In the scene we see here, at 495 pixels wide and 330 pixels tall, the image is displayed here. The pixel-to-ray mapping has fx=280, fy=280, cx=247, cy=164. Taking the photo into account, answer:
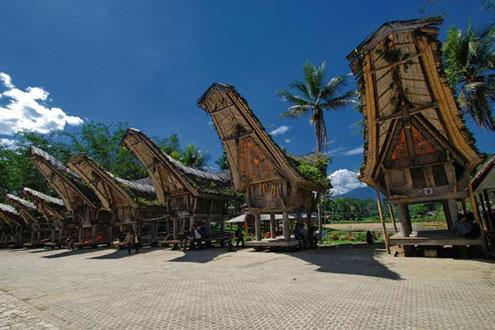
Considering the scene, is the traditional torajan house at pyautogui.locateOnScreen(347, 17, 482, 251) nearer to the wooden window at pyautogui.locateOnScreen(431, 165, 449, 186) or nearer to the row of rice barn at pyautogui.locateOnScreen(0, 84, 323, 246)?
the wooden window at pyautogui.locateOnScreen(431, 165, 449, 186)

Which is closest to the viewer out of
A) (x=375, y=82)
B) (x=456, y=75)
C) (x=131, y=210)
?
(x=375, y=82)

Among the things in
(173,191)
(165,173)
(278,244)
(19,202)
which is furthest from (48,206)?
(278,244)

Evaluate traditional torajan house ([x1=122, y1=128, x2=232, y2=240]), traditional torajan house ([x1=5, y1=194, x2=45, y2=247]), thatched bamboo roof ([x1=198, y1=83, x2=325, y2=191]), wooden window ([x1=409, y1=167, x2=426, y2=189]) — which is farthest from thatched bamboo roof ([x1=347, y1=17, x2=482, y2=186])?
traditional torajan house ([x1=5, y1=194, x2=45, y2=247])

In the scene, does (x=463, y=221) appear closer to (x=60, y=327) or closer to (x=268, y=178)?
(x=268, y=178)

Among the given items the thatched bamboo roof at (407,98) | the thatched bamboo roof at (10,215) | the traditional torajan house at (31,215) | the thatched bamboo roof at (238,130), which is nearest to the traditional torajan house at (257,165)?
the thatched bamboo roof at (238,130)

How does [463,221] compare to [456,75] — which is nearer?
[463,221]

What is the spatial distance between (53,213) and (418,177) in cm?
2746

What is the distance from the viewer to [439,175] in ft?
30.8

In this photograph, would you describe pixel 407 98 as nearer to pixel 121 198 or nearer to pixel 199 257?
pixel 199 257

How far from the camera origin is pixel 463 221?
855 centimetres

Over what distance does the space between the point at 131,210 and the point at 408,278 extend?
1859cm

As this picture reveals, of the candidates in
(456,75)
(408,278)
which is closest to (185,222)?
(408,278)

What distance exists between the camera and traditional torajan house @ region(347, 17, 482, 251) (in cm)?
823

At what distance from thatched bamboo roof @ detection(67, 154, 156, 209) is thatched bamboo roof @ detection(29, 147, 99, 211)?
2.15 meters
